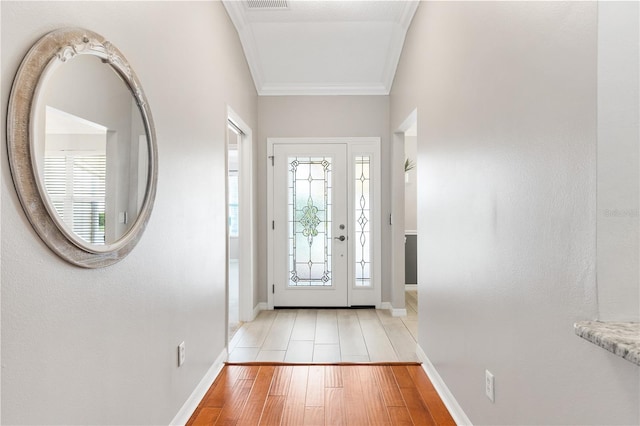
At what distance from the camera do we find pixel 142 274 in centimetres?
172

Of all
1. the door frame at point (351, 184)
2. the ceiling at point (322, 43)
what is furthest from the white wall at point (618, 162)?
the door frame at point (351, 184)

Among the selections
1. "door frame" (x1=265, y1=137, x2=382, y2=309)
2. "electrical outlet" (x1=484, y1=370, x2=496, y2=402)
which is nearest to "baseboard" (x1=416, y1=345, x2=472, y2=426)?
"electrical outlet" (x1=484, y1=370, x2=496, y2=402)

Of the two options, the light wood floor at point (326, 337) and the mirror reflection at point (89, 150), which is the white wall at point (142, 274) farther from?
the light wood floor at point (326, 337)

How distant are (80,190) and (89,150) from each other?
0.15 meters

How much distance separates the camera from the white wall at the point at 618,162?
1.07m

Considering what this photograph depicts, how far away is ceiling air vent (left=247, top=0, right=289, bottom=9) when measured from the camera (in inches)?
125

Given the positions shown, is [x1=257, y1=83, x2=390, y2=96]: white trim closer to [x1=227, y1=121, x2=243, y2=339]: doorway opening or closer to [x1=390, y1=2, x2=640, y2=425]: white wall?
[x1=227, y1=121, x2=243, y2=339]: doorway opening

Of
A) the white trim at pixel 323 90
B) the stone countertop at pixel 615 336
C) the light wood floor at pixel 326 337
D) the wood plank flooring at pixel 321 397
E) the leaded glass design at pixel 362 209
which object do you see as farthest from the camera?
the leaded glass design at pixel 362 209

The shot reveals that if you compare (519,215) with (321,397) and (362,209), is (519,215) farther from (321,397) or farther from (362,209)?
(362,209)

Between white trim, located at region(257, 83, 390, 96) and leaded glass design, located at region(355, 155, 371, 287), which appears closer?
white trim, located at region(257, 83, 390, 96)

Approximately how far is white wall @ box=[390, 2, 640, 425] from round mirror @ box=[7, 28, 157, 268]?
149 centimetres

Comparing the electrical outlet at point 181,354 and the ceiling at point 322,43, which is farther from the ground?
the ceiling at point 322,43

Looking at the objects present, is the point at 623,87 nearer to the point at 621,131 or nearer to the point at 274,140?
the point at 621,131

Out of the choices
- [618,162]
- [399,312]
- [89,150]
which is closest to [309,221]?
[399,312]
